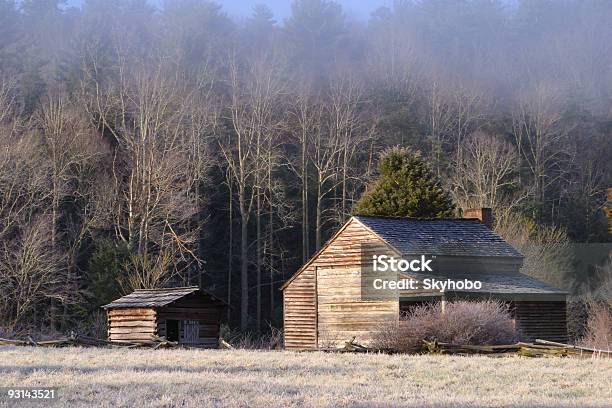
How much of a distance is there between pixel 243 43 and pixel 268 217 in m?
20.6

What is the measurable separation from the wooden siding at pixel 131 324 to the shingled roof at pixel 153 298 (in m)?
0.34

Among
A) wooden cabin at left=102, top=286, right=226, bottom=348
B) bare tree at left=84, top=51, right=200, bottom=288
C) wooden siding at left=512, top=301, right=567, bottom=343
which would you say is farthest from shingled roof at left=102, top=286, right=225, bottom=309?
wooden siding at left=512, top=301, right=567, bottom=343

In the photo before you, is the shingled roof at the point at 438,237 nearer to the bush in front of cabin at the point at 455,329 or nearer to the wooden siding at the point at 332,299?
the wooden siding at the point at 332,299

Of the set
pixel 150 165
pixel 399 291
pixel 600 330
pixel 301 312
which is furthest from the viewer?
pixel 150 165

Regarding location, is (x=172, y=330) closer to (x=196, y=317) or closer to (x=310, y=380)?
(x=196, y=317)

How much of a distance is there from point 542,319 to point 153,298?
16.3 m

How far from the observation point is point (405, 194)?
5284 centimetres

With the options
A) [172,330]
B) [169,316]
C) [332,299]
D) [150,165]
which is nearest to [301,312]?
[332,299]

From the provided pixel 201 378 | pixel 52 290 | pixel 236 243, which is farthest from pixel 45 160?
pixel 201 378

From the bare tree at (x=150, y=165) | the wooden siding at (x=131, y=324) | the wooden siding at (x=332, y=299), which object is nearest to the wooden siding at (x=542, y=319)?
the wooden siding at (x=332, y=299)

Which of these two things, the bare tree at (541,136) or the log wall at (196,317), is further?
the bare tree at (541,136)

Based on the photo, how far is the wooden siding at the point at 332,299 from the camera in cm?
3888

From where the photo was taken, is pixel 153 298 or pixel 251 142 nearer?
pixel 153 298

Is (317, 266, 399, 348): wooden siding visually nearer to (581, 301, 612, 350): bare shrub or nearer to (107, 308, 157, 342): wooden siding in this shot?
(107, 308, 157, 342): wooden siding
